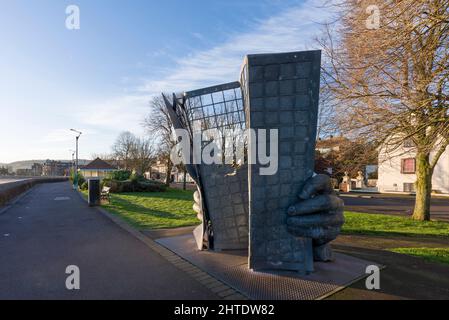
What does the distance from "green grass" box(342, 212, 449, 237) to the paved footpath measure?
6.34m

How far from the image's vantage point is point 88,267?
537 centimetres

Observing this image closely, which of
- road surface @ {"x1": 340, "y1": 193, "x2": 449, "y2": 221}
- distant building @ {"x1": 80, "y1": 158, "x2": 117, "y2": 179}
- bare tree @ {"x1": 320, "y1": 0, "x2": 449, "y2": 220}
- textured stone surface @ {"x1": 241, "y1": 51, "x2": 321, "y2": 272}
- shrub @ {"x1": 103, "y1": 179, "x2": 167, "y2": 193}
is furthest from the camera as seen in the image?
distant building @ {"x1": 80, "y1": 158, "x2": 117, "y2": 179}

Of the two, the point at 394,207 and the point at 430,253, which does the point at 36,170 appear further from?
the point at 430,253

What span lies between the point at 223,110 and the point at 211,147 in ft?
2.67

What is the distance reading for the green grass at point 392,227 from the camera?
9.32m

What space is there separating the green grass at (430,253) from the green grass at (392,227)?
6.60ft

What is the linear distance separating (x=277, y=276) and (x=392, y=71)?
22.5 feet

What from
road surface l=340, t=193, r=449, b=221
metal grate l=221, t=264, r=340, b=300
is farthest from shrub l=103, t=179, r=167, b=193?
metal grate l=221, t=264, r=340, b=300

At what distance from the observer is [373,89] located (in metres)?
8.95

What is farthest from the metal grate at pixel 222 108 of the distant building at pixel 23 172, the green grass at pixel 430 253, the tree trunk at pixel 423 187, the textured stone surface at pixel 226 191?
the distant building at pixel 23 172

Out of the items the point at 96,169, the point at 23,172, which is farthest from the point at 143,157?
the point at 23,172

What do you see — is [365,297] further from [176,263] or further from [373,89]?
[373,89]

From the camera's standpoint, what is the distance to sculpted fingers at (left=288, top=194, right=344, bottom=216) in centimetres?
492

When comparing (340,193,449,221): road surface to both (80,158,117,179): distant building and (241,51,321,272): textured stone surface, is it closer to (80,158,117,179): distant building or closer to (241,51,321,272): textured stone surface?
(241,51,321,272): textured stone surface
